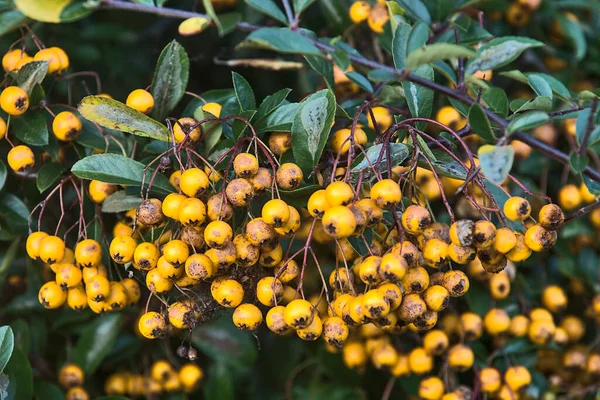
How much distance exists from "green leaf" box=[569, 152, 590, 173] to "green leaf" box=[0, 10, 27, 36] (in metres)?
1.28

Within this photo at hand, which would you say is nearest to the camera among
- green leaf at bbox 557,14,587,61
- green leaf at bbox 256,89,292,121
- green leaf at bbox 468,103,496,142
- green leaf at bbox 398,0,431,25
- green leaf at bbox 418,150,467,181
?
green leaf at bbox 468,103,496,142

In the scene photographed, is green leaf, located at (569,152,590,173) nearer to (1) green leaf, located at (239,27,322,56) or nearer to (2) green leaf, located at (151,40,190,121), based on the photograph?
(1) green leaf, located at (239,27,322,56)

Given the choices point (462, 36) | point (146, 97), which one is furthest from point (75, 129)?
point (462, 36)

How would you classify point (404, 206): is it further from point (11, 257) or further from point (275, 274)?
point (11, 257)

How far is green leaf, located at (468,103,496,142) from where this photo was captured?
1.26 m

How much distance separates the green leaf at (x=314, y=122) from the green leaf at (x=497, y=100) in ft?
1.12

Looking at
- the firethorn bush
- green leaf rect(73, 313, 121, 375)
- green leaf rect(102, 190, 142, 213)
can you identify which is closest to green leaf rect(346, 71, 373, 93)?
the firethorn bush

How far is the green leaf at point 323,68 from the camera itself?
60.7 inches

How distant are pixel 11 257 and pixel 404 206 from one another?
3.69 ft

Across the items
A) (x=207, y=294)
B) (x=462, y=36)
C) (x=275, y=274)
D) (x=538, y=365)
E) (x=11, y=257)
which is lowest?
(x=538, y=365)

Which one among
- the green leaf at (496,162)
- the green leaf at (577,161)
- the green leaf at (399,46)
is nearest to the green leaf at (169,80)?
the green leaf at (399,46)

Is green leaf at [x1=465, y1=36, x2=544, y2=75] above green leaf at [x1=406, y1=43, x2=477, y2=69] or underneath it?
underneath

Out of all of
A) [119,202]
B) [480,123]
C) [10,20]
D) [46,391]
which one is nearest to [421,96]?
[480,123]

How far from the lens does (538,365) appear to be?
2160mm
